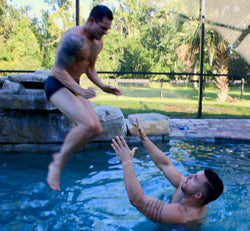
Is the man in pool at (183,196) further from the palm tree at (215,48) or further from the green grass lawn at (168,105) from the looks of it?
the palm tree at (215,48)

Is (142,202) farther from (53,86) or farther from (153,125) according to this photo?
(153,125)

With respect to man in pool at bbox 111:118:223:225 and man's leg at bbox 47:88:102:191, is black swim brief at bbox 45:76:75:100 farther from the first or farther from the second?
man in pool at bbox 111:118:223:225

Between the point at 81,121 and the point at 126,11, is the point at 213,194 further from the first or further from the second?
the point at 126,11

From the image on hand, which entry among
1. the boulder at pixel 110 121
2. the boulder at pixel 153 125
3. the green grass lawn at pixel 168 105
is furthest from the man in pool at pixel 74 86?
the green grass lawn at pixel 168 105

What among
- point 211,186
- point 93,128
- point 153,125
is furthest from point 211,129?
point 93,128

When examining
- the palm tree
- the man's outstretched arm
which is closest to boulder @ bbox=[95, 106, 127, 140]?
the man's outstretched arm

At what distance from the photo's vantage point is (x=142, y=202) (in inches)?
94.0

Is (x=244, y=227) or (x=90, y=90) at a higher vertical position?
(x=90, y=90)

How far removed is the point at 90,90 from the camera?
2.08 metres

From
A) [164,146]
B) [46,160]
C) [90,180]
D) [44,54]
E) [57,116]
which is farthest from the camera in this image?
[44,54]

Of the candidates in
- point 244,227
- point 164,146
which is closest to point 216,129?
point 164,146

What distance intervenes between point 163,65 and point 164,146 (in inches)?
712

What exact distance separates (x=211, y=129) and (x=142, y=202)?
4369 mm

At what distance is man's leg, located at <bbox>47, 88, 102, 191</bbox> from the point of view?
1.96 metres
